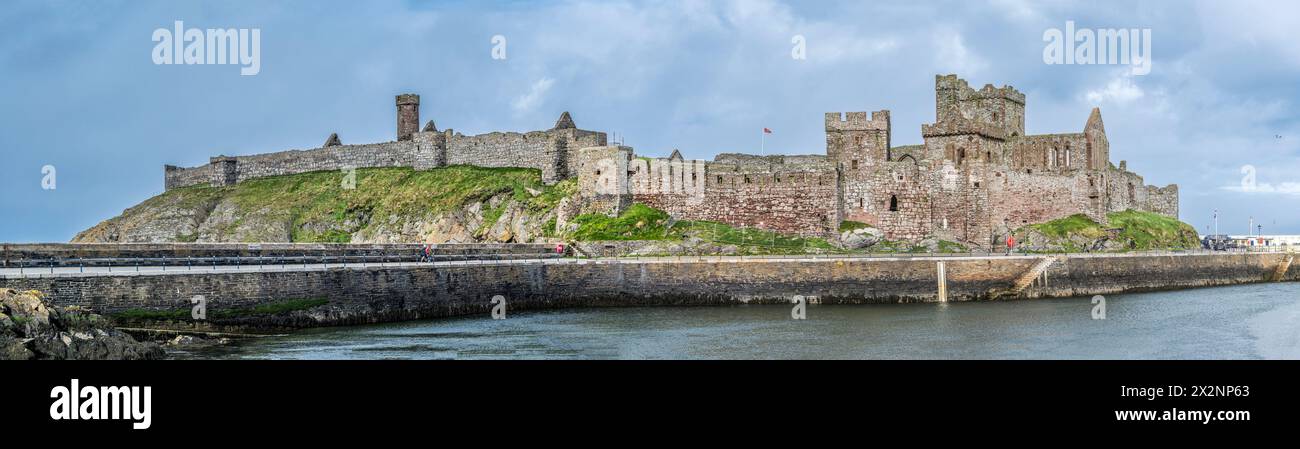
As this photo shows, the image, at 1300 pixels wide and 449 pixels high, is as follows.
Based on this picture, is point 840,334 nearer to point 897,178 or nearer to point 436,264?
point 436,264

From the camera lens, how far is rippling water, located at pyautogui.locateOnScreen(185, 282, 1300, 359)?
107ft

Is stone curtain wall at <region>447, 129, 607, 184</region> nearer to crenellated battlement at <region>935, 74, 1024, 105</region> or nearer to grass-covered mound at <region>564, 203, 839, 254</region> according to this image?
grass-covered mound at <region>564, 203, 839, 254</region>

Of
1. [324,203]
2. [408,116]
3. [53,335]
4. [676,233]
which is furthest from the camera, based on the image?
[408,116]

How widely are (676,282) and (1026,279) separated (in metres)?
14.2

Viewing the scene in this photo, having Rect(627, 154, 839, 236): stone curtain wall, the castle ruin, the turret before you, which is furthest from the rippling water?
the turret

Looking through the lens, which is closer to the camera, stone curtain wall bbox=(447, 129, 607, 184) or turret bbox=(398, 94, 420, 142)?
stone curtain wall bbox=(447, 129, 607, 184)

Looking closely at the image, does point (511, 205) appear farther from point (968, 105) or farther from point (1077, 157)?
point (1077, 157)

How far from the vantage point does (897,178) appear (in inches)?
2397

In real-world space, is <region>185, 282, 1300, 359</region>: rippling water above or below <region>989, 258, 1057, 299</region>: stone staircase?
below

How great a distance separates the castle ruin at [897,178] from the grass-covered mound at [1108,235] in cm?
96

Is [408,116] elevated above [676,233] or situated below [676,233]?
above

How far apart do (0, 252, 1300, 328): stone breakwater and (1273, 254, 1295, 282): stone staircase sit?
7.50 metres

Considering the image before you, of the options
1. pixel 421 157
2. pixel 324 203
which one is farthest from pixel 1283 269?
pixel 324 203
